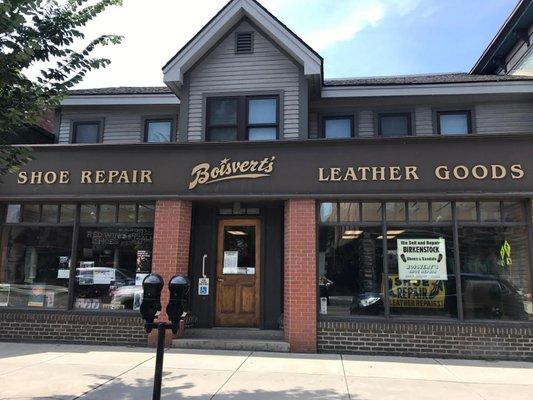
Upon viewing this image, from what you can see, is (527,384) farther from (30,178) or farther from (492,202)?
(30,178)

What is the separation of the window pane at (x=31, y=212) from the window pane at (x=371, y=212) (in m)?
7.15

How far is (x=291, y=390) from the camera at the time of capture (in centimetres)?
657

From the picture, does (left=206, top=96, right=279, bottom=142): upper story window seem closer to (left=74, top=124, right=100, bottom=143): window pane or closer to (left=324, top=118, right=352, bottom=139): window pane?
(left=324, top=118, right=352, bottom=139): window pane

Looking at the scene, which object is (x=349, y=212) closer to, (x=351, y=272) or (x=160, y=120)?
(x=351, y=272)

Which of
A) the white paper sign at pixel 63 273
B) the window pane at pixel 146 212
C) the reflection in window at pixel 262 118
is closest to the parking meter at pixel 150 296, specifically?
the window pane at pixel 146 212

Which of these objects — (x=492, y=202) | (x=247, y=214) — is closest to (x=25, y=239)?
(x=247, y=214)

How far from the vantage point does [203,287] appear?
10.4 metres

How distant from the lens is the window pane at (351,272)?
9.47 m

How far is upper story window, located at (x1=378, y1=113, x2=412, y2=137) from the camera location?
38.1ft

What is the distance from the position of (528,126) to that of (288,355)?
778 cm

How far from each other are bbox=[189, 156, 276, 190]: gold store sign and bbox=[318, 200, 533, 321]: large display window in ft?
4.96

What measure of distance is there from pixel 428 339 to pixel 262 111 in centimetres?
590

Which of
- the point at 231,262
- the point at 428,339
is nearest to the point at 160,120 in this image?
the point at 231,262

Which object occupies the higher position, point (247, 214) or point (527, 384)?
point (247, 214)
